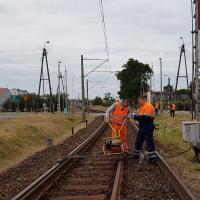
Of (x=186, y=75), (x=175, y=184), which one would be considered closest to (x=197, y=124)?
(x=175, y=184)

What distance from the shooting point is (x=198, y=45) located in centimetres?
1520

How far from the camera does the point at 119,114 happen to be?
594 inches

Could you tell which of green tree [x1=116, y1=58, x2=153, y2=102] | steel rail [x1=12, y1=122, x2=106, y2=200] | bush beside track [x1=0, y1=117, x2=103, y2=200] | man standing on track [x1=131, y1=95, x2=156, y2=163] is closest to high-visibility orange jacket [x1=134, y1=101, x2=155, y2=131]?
man standing on track [x1=131, y1=95, x2=156, y2=163]

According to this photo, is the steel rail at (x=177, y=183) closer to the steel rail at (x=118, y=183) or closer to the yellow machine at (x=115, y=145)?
the steel rail at (x=118, y=183)

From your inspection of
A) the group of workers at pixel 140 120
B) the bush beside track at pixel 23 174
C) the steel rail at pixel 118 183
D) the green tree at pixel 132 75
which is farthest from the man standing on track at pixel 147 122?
the green tree at pixel 132 75

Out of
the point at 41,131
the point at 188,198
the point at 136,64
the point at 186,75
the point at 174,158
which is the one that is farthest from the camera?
the point at 136,64

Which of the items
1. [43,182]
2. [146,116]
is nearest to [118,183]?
[43,182]

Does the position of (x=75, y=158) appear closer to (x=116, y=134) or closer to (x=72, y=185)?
(x=116, y=134)

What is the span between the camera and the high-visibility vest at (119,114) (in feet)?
49.2

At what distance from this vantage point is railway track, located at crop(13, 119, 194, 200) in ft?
30.8

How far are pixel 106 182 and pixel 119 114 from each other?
4.29m

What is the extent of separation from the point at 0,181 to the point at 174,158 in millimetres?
6463

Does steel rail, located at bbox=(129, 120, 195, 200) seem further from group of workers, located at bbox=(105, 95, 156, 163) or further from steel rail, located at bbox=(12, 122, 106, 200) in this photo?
steel rail, located at bbox=(12, 122, 106, 200)

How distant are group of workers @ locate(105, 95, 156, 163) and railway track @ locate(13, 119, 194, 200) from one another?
0.39m
